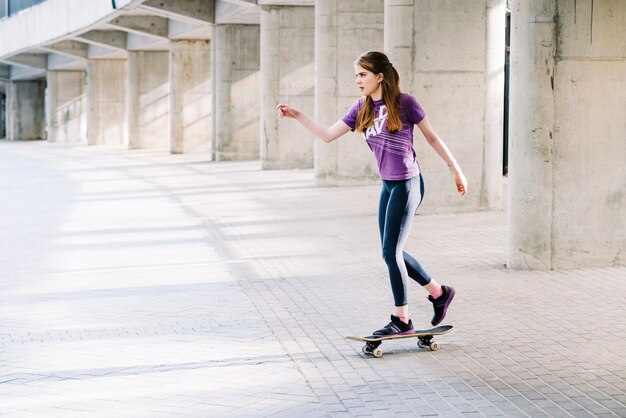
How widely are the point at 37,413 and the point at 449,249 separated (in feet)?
26.2

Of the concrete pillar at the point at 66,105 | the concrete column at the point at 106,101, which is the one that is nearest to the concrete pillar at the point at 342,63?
the concrete column at the point at 106,101

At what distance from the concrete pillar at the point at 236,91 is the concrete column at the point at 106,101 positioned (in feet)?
67.0

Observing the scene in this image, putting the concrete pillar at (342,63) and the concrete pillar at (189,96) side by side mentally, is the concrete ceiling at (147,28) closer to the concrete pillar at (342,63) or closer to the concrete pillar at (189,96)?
the concrete pillar at (189,96)

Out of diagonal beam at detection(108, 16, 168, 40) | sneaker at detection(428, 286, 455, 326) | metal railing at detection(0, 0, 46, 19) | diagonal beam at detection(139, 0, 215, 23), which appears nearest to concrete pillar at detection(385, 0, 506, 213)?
sneaker at detection(428, 286, 455, 326)

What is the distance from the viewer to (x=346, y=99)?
25.0 meters

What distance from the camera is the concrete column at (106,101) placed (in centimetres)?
5534

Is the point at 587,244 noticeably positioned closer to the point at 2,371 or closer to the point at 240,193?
the point at 2,371

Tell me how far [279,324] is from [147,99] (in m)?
40.7

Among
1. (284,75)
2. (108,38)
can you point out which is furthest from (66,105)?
(284,75)

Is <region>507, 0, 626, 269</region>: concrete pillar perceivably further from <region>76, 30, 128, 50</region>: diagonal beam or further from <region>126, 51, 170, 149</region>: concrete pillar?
<region>126, 51, 170, 149</region>: concrete pillar

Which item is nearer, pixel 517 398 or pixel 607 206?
pixel 517 398

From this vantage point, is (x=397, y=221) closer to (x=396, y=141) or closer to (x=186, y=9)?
(x=396, y=141)

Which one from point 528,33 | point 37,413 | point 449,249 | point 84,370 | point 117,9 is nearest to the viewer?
point 37,413

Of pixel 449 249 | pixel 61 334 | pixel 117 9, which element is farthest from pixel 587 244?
pixel 117 9
